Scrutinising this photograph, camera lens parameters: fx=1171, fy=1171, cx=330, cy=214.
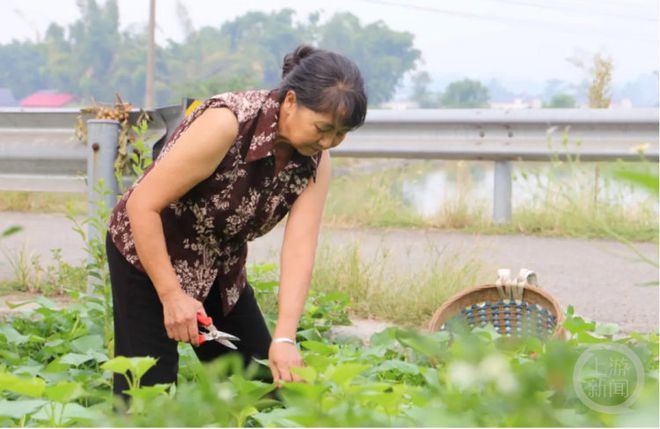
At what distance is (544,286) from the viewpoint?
6547 millimetres

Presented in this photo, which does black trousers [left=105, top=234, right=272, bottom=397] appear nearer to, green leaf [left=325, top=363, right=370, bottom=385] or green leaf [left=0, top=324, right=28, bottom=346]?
green leaf [left=0, top=324, right=28, bottom=346]

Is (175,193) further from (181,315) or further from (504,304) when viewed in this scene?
(504,304)

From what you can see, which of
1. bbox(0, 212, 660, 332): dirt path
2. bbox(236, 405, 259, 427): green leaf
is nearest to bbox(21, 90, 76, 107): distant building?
bbox(0, 212, 660, 332): dirt path

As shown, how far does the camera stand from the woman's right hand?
3.20 metres

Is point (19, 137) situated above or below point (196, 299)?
above

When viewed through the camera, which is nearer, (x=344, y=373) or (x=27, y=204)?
(x=344, y=373)

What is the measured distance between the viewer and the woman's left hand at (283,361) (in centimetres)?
306

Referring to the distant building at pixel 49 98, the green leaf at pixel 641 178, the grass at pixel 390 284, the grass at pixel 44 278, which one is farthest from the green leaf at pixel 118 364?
the distant building at pixel 49 98

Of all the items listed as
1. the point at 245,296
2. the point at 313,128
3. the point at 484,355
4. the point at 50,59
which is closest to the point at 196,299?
the point at 245,296

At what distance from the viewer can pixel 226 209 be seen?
334 cm

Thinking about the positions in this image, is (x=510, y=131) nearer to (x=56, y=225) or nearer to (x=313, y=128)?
(x=56, y=225)

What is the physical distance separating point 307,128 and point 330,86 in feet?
0.43

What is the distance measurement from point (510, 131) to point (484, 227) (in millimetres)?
841

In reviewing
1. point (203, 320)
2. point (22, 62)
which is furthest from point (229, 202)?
point (22, 62)
